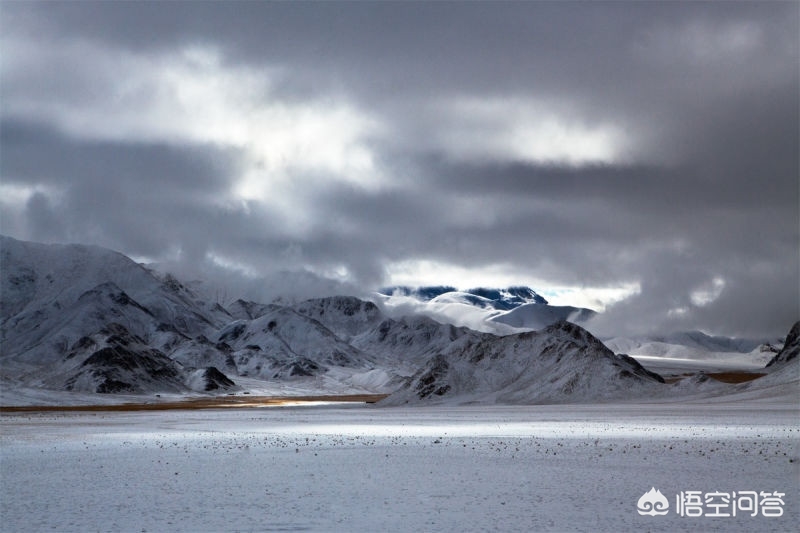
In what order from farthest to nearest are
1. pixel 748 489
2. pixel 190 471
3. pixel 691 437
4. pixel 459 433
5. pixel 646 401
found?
pixel 646 401, pixel 459 433, pixel 691 437, pixel 190 471, pixel 748 489

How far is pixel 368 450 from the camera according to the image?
147ft

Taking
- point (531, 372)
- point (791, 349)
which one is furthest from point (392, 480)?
point (791, 349)

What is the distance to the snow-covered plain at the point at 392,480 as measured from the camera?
938 inches

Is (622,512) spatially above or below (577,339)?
below

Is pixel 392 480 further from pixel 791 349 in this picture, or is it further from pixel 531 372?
pixel 791 349

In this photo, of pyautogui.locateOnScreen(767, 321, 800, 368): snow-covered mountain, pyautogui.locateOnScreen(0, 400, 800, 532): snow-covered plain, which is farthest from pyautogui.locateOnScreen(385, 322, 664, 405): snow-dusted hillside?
pyautogui.locateOnScreen(0, 400, 800, 532): snow-covered plain

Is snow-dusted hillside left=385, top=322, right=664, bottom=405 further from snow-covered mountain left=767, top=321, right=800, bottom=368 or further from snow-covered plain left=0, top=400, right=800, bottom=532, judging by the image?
snow-covered plain left=0, top=400, right=800, bottom=532

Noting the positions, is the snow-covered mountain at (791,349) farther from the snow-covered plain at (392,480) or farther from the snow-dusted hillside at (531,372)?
the snow-covered plain at (392,480)

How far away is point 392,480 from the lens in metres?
31.9

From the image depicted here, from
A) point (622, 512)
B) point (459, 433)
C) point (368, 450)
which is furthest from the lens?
point (459, 433)

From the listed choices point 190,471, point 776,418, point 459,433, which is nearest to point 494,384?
point 776,418

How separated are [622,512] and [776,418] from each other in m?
53.1

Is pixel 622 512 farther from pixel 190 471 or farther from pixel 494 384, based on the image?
pixel 494 384

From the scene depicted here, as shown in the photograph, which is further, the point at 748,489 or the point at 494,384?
the point at 494,384
